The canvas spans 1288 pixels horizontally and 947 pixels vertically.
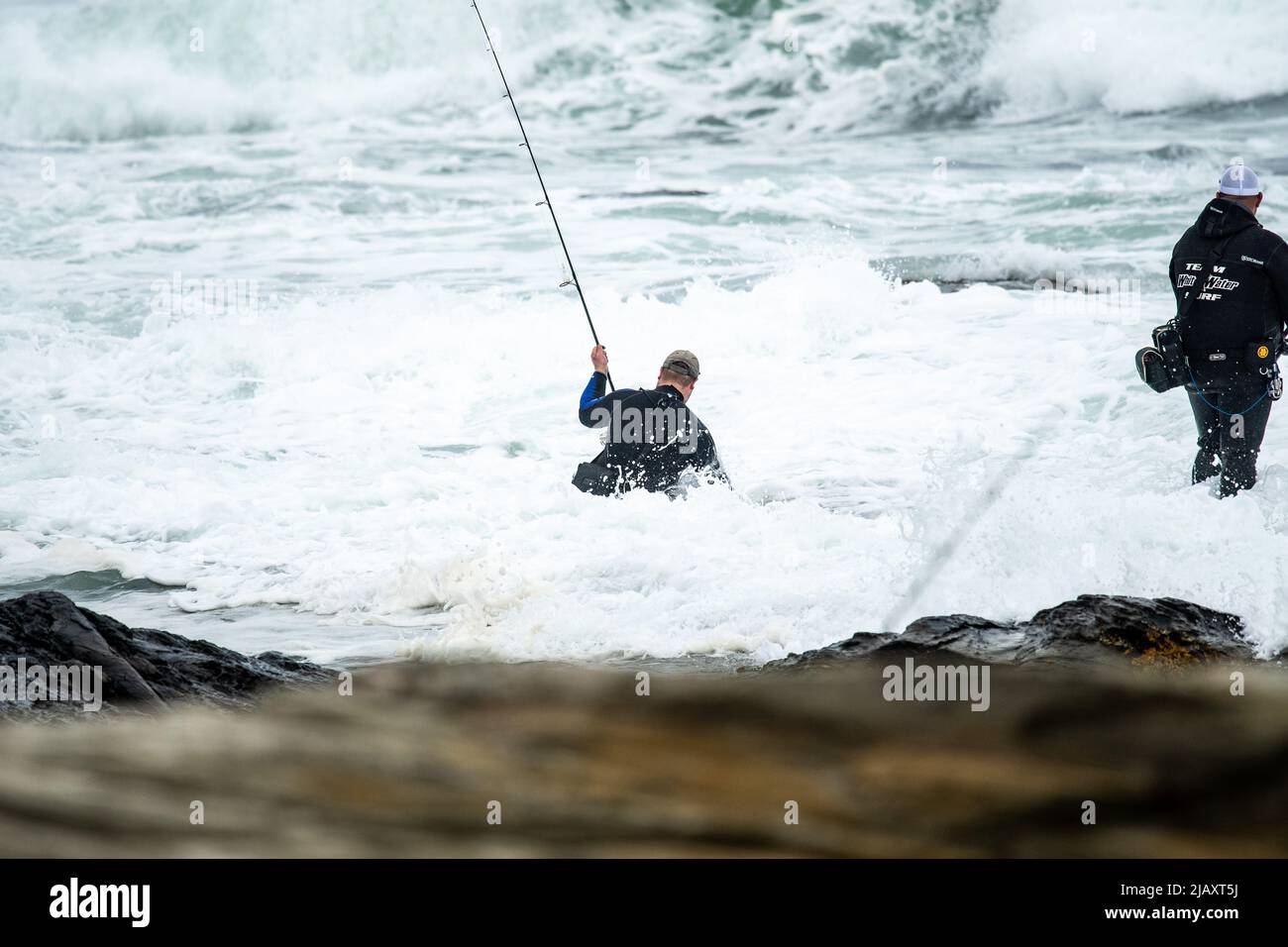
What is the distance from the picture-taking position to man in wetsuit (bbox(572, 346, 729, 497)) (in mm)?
6637

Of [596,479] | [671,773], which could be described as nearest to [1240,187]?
[596,479]

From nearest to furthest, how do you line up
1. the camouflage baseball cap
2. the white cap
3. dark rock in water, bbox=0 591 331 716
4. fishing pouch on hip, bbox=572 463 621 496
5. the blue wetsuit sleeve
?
dark rock in water, bbox=0 591 331 716
the white cap
the camouflage baseball cap
the blue wetsuit sleeve
fishing pouch on hip, bbox=572 463 621 496

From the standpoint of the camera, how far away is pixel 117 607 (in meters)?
6.12

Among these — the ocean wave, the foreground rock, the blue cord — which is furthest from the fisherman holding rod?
the ocean wave

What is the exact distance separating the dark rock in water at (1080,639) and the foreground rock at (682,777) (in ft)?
3.89

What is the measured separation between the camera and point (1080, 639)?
361 cm

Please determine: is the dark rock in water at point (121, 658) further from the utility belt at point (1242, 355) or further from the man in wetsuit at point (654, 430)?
the utility belt at point (1242, 355)

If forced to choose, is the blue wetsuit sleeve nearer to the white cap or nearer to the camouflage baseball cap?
the camouflage baseball cap

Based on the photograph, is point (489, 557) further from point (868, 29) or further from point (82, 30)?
point (82, 30)

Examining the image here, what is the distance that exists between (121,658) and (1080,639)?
2644 millimetres

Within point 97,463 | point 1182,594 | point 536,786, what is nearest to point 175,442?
point 97,463

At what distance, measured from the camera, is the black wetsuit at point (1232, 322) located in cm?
596

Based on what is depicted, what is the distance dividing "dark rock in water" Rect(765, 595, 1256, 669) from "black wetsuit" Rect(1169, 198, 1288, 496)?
8.13ft
